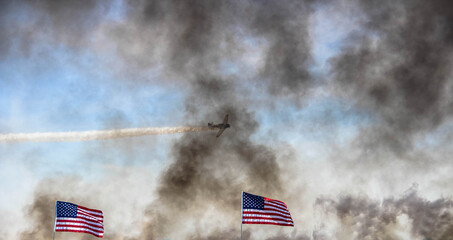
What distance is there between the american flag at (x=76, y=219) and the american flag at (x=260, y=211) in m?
17.9

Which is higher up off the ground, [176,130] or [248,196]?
[176,130]

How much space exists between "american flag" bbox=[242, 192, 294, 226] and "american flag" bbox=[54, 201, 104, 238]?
17.9 m

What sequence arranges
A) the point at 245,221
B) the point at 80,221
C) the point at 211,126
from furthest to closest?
the point at 211,126 → the point at 80,221 → the point at 245,221

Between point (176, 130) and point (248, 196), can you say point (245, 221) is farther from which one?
point (176, 130)

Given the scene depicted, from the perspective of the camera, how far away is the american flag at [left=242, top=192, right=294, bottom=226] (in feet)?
167

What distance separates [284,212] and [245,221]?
4930mm

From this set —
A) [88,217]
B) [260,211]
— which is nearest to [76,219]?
[88,217]

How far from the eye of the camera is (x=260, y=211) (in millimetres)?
51375

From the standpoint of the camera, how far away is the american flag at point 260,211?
5103 centimetres

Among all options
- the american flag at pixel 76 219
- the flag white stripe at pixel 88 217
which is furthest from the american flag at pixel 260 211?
the flag white stripe at pixel 88 217

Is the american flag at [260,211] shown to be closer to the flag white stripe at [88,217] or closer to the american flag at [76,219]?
the american flag at [76,219]

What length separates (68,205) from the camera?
175 feet

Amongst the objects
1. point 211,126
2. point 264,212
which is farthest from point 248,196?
point 211,126

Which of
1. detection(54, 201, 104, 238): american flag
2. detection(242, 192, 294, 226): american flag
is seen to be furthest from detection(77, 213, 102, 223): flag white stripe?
detection(242, 192, 294, 226): american flag
